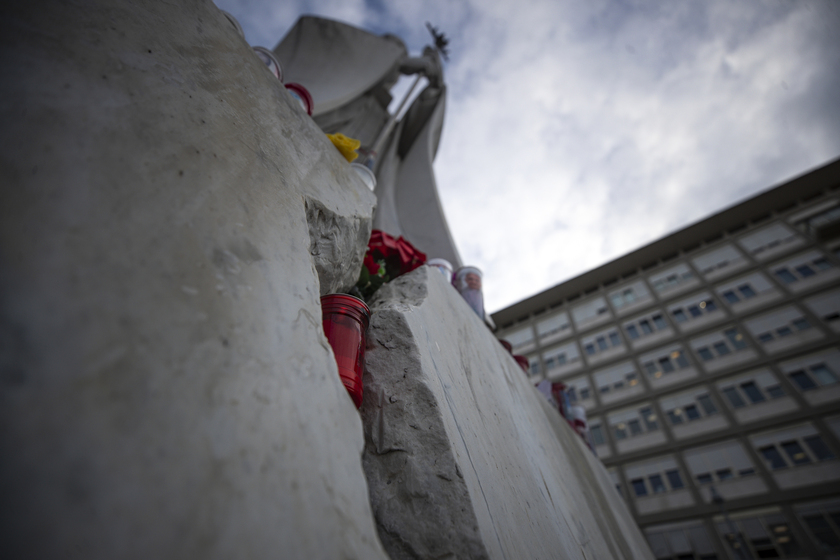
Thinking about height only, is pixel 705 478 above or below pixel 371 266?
below

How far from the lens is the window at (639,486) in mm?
11953

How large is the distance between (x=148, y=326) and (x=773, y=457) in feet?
49.3

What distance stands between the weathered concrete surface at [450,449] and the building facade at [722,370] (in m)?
10.5

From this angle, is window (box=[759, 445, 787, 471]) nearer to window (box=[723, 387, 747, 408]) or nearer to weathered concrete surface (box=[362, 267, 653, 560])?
window (box=[723, 387, 747, 408])

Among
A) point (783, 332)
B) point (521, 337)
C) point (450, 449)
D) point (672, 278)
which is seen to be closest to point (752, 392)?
point (783, 332)

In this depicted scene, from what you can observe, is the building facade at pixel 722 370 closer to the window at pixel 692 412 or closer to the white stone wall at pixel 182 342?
the window at pixel 692 412

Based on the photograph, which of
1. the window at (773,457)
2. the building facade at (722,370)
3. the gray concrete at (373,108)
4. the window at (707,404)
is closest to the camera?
the gray concrete at (373,108)

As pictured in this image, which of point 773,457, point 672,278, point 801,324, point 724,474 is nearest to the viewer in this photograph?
point 773,457

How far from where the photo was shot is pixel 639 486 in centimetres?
1212

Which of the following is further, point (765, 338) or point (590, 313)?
point (590, 313)

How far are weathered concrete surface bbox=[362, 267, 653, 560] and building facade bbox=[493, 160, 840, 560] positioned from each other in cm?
1049

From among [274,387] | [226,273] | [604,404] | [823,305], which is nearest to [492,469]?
[274,387]

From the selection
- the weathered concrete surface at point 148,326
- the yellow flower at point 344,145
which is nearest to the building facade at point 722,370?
the yellow flower at point 344,145

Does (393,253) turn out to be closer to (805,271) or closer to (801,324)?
(801,324)
